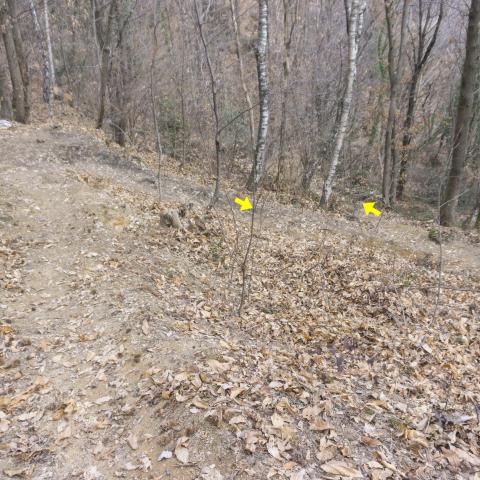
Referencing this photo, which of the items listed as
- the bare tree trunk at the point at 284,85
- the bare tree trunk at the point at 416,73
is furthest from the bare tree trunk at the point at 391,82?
the bare tree trunk at the point at 284,85

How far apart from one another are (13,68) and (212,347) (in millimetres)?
11855

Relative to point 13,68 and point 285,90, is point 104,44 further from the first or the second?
point 285,90

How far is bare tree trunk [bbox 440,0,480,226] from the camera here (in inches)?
368

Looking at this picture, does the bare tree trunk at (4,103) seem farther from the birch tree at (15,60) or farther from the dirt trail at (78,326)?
the dirt trail at (78,326)

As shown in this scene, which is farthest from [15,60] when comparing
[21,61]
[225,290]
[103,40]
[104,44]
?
[225,290]

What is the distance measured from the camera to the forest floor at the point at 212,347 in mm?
3275

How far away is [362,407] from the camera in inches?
155

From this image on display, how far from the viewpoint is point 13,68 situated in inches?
465

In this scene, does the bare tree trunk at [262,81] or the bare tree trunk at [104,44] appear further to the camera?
the bare tree trunk at [104,44]

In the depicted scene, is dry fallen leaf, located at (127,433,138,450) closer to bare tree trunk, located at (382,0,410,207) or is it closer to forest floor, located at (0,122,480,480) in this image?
forest floor, located at (0,122,480,480)

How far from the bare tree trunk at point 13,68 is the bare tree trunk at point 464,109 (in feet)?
41.4

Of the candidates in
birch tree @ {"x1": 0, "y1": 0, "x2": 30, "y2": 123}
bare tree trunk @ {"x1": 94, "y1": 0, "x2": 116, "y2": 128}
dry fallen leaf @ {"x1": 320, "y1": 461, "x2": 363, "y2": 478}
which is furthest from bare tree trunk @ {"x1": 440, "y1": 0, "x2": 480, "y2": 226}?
birch tree @ {"x1": 0, "y1": 0, "x2": 30, "y2": 123}

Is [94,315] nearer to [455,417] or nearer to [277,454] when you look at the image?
[277,454]

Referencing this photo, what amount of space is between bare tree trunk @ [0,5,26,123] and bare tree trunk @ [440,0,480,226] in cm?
1261
